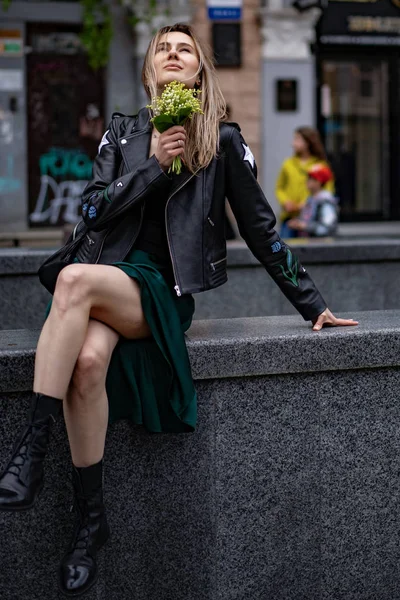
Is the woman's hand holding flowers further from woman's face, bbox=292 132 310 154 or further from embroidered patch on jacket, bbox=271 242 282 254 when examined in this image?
woman's face, bbox=292 132 310 154

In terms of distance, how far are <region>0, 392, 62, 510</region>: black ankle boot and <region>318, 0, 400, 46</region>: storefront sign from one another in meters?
12.8

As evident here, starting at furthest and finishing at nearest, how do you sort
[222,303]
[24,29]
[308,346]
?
1. [24,29]
2. [222,303]
3. [308,346]

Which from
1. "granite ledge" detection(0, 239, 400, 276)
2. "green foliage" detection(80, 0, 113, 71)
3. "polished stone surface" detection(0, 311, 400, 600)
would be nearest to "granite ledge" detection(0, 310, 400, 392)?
"polished stone surface" detection(0, 311, 400, 600)

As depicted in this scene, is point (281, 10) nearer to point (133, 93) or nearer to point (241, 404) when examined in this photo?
point (133, 93)

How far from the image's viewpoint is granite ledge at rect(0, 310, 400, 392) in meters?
3.46

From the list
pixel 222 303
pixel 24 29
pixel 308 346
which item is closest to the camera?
pixel 308 346

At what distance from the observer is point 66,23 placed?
14.1 m

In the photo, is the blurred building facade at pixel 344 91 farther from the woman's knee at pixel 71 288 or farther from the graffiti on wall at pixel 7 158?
the woman's knee at pixel 71 288

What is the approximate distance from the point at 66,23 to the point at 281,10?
2.97 metres

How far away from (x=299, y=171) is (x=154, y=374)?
6898 mm

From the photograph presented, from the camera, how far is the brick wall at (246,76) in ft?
47.6

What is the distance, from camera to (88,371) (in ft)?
10.8

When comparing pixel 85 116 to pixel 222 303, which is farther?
pixel 85 116

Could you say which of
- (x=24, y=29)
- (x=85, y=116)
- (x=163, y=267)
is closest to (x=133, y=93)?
(x=85, y=116)
